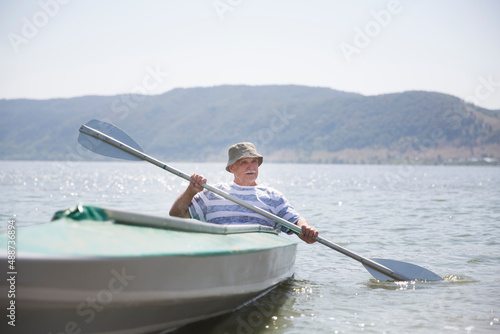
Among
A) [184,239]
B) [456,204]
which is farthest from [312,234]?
[456,204]

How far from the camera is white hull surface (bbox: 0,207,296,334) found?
370 cm

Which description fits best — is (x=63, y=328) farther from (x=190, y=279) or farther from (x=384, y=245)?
(x=384, y=245)

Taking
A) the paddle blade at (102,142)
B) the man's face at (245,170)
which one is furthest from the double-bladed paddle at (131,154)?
the man's face at (245,170)

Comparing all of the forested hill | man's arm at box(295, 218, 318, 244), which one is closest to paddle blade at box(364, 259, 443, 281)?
man's arm at box(295, 218, 318, 244)

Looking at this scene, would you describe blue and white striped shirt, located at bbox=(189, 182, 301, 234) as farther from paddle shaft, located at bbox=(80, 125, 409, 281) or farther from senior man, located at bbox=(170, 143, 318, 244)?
paddle shaft, located at bbox=(80, 125, 409, 281)

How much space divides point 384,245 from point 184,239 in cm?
711

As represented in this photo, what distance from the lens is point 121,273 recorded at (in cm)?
394

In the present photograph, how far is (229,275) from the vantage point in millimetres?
4969

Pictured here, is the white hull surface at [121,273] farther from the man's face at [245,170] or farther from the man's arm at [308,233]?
the man's face at [245,170]

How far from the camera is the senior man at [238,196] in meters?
6.53
